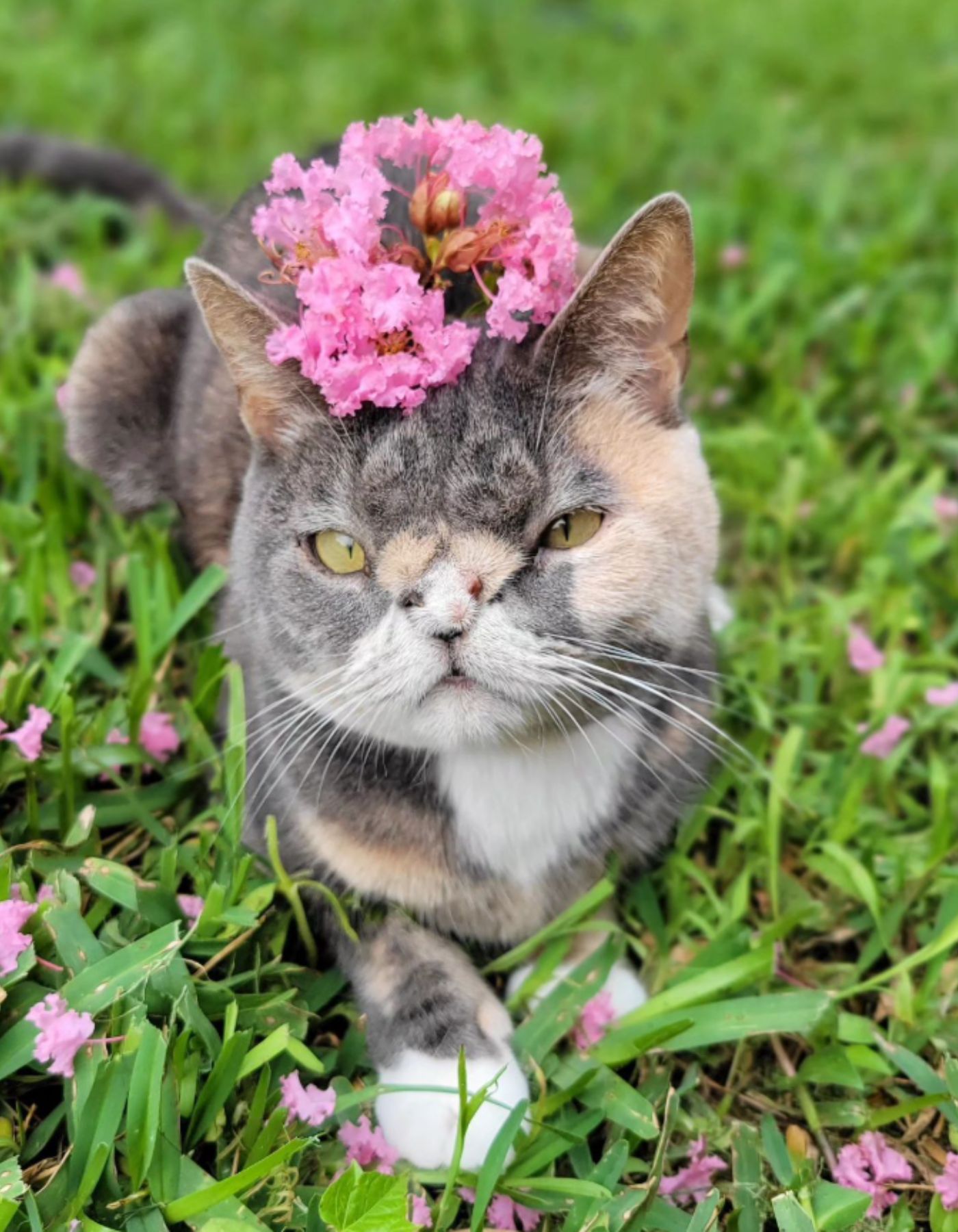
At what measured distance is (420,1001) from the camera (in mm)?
1618

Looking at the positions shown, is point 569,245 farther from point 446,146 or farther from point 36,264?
point 36,264

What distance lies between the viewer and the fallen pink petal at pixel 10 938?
57.1 inches

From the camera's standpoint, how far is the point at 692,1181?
5.03ft

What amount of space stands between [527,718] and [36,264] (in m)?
2.30

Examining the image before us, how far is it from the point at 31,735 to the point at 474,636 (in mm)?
748

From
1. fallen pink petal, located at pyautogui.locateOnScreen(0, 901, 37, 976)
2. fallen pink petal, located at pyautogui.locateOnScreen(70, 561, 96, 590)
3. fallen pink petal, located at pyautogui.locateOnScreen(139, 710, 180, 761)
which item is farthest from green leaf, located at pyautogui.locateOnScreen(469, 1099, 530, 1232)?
fallen pink petal, located at pyautogui.locateOnScreen(70, 561, 96, 590)

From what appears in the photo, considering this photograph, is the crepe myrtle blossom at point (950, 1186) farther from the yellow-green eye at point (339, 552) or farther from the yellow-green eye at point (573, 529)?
the yellow-green eye at point (339, 552)

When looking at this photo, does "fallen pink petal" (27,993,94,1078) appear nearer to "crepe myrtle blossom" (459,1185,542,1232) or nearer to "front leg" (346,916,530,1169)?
"front leg" (346,916,530,1169)

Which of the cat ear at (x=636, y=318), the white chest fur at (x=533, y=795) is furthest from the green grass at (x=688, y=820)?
the cat ear at (x=636, y=318)

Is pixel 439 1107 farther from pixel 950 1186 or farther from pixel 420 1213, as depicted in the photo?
pixel 950 1186

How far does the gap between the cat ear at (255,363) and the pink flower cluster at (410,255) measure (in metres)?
0.04

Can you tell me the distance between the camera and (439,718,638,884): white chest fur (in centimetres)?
158

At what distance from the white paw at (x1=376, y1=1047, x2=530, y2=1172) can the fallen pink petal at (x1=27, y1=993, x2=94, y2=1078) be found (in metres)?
0.40

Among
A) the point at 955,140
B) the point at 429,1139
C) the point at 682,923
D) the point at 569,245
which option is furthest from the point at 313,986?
the point at 955,140
